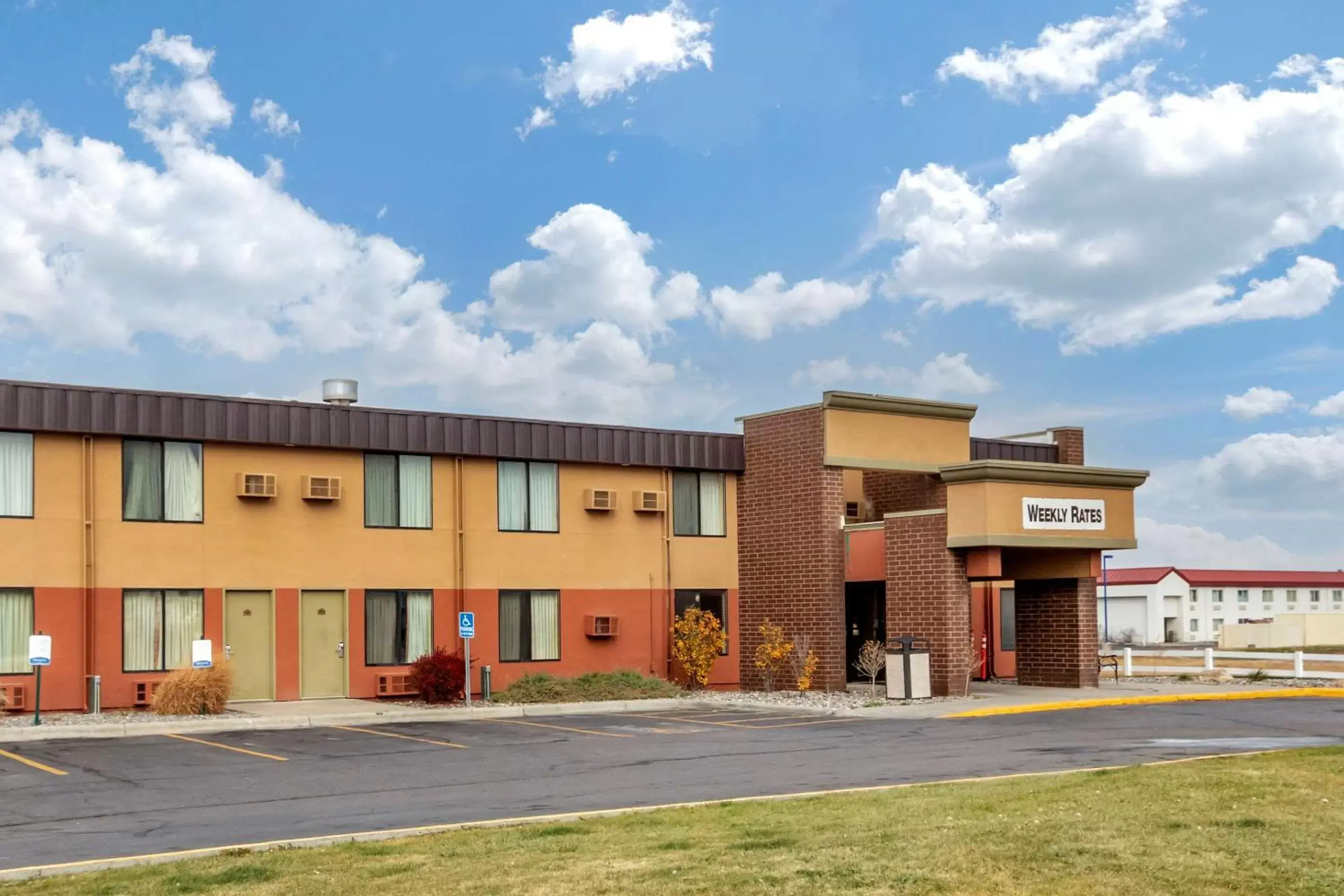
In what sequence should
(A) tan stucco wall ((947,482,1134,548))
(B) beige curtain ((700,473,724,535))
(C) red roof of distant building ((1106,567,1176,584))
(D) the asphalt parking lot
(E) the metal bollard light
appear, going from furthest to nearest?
1. (C) red roof of distant building ((1106,567,1176,584))
2. (B) beige curtain ((700,473,724,535))
3. (A) tan stucco wall ((947,482,1134,548))
4. (E) the metal bollard light
5. (D) the asphalt parking lot

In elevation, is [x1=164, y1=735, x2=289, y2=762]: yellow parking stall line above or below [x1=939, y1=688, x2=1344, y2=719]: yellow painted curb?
above

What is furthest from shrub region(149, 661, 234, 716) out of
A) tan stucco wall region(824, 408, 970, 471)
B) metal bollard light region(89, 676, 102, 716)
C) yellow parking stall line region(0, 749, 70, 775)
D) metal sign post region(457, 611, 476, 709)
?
tan stucco wall region(824, 408, 970, 471)

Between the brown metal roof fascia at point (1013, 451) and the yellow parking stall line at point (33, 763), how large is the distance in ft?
75.7

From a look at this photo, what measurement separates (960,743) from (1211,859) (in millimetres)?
10448

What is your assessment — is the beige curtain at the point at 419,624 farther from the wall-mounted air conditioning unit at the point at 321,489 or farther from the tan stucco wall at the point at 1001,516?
the tan stucco wall at the point at 1001,516

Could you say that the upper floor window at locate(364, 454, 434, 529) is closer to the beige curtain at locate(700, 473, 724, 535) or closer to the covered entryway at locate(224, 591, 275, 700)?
the covered entryway at locate(224, 591, 275, 700)

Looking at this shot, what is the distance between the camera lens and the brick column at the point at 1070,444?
124 feet

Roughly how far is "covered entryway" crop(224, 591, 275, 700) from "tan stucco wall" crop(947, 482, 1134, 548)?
13288 millimetres

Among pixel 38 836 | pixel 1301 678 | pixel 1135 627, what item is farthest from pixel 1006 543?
pixel 1135 627

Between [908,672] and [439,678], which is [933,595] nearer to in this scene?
[908,672]

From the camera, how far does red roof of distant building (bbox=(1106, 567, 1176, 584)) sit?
88.8m

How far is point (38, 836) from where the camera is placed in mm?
12219

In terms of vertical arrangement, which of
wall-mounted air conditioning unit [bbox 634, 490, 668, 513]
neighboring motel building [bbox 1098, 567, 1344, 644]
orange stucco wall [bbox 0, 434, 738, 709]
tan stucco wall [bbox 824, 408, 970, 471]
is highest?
tan stucco wall [bbox 824, 408, 970, 471]

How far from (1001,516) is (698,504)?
719 centimetres
